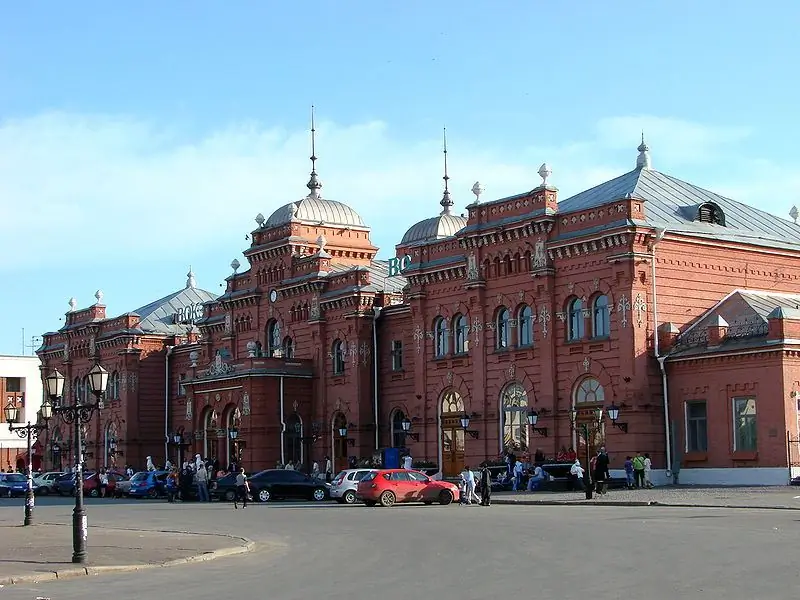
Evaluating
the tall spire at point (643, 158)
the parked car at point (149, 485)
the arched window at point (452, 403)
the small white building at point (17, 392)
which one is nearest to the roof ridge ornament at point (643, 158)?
the tall spire at point (643, 158)

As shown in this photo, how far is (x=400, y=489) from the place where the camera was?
142 feet

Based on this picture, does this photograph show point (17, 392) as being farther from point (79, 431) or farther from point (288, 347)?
point (79, 431)

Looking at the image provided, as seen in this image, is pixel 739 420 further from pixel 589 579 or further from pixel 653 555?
pixel 589 579

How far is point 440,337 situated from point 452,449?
17.4 ft

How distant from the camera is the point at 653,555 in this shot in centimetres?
2027

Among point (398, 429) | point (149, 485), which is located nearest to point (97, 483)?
point (149, 485)

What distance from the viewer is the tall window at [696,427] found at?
47.3m

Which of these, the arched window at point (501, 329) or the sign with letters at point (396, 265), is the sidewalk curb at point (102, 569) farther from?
the sign with letters at point (396, 265)

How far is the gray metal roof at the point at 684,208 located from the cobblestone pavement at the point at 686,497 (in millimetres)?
11328

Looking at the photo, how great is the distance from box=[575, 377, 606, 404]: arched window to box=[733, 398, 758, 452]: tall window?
5.51m

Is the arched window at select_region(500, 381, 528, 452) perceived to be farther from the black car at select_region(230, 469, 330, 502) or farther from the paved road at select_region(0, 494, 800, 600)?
the paved road at select_region(0, 494, 800, 600)

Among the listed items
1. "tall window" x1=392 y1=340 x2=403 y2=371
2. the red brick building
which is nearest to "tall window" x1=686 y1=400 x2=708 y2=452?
the red brick building

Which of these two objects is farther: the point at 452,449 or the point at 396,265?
the point at 396,265

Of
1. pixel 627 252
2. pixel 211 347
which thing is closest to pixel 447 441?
pixel 627 252
